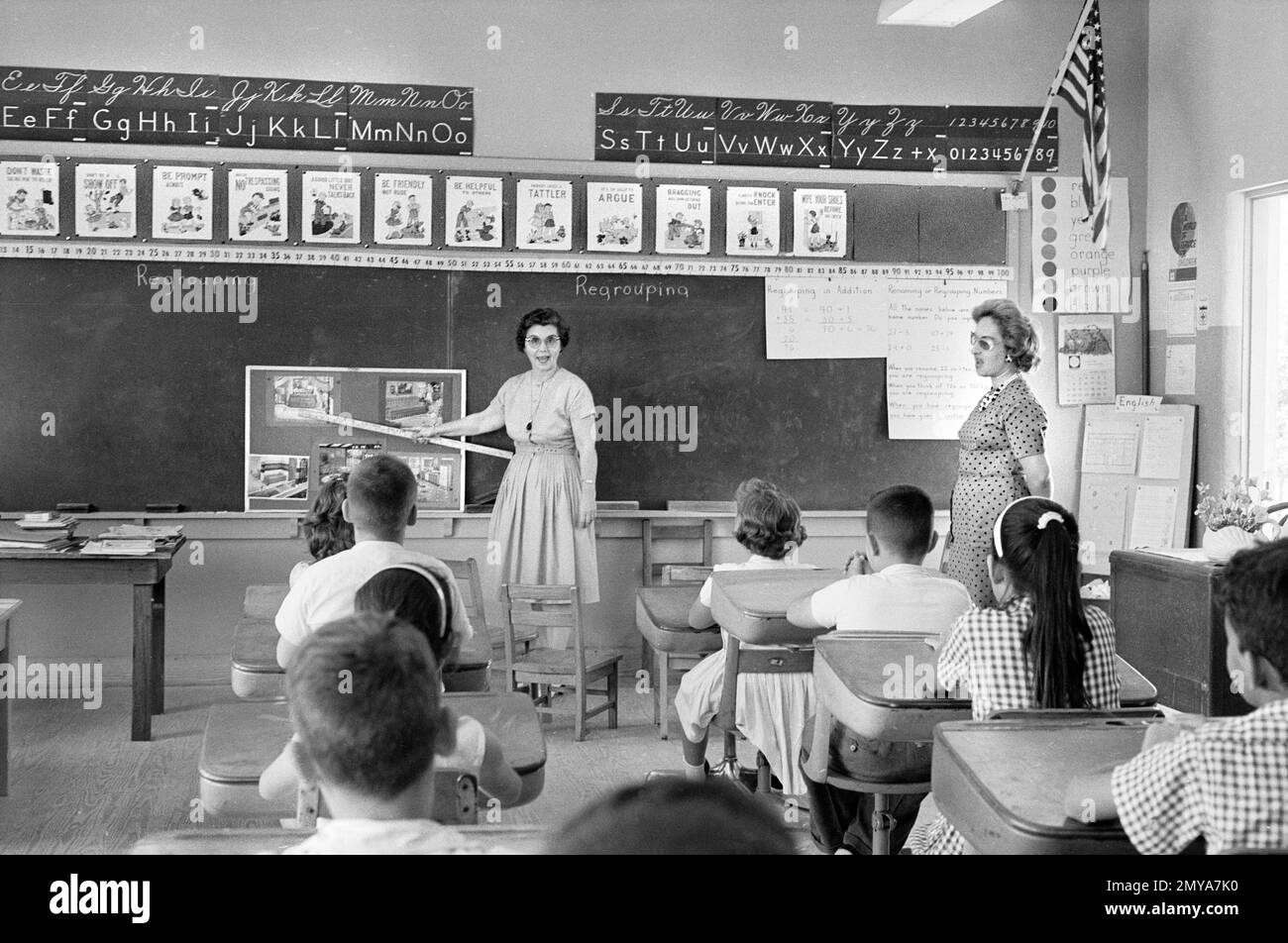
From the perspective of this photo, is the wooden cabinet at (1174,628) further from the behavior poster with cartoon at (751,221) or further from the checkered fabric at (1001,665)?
the checkered fabric at (1001,665)

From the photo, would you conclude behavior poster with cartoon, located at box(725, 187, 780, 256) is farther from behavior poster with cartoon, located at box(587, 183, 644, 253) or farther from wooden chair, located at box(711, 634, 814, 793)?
wooden chair, located at box(711, 634, 814, 793)

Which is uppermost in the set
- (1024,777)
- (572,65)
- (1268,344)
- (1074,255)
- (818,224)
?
(572,65)

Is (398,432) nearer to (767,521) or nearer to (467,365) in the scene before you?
(467,365)

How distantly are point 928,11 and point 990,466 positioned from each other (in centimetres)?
221

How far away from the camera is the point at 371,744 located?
1442mm

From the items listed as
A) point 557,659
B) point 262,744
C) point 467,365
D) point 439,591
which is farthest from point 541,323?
point 262,744

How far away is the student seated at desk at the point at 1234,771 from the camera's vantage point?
1.53 m

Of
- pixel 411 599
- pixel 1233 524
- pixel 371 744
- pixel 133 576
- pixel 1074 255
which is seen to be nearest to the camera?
pixel 371 744

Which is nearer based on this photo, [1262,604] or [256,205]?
[1262,604]

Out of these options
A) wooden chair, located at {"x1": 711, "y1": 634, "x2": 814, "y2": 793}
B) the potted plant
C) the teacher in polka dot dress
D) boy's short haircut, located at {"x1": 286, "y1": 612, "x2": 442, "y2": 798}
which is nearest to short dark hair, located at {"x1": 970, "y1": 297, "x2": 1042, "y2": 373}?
the teacher in polka dot dress

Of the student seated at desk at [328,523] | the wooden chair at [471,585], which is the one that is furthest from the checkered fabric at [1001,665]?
the wooden chair at [471,585]

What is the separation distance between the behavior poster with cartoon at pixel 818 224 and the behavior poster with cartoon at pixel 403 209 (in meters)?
1.61

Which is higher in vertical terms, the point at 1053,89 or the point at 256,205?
the point at 1053,89

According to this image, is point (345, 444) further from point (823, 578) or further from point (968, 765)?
point (968, 765)
